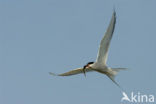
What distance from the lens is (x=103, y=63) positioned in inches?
975

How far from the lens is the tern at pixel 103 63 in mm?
22188

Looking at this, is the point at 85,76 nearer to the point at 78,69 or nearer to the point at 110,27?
the point at 78,69

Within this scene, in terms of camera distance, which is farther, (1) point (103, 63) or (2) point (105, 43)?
(1) point (103, 63)

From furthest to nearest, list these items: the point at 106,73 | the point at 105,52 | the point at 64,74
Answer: the point at 64,74 < the point at 106,73 < the point at 105,52

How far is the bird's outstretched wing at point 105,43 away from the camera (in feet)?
71.8

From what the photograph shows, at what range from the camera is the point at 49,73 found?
2675 centimetres

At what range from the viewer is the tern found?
874 inches

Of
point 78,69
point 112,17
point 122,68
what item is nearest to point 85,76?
point 78,69

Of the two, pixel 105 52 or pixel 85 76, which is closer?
pixel 105 52

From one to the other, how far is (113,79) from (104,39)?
3484 millimetres

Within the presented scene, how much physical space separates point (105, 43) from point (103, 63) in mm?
1844

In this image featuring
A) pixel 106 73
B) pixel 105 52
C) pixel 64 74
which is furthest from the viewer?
pixel 64 74

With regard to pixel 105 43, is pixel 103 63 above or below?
below

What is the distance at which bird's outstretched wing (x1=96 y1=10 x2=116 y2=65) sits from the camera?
2188cm
